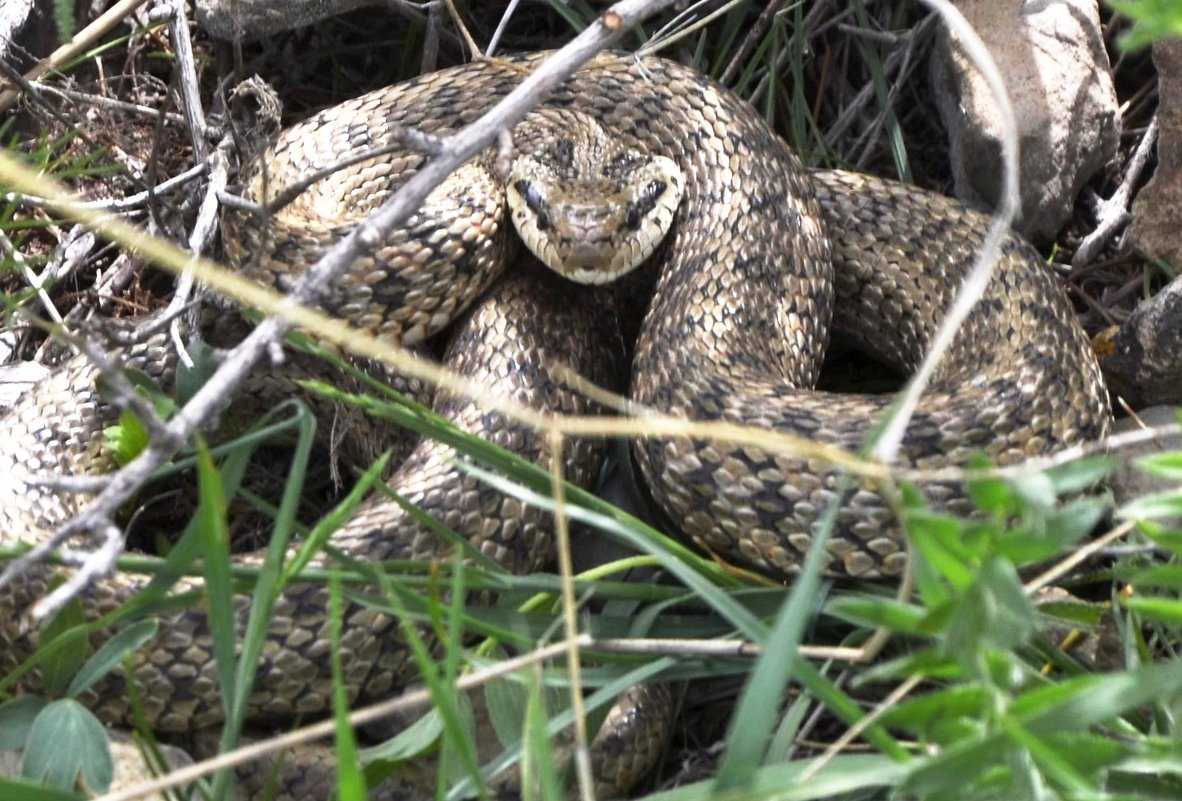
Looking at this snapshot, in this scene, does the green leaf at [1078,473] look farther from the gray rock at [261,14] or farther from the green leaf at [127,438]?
the gray rock at [261,14]

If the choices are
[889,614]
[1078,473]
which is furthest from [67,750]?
[1078,473]

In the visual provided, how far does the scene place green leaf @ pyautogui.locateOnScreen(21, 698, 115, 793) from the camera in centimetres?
274

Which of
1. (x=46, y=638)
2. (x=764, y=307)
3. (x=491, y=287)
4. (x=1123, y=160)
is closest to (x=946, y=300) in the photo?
(x=764, y=307)

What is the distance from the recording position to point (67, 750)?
2.77m

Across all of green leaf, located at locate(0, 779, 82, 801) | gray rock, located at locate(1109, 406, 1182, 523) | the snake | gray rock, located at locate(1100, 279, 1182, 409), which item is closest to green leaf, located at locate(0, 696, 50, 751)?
the snake

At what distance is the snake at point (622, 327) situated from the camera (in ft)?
11.5

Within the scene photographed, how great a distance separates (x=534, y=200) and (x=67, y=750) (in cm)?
210

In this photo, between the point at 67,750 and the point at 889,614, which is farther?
the point at 67,750

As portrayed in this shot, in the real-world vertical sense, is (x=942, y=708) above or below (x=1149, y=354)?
above

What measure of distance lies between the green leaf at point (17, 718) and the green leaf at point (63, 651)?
1.9 inches

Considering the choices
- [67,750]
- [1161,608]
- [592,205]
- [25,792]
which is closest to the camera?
[1161,608]

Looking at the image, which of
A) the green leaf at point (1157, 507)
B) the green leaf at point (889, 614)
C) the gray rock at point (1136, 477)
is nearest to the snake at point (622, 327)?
the gray rock at point (1136, 477)

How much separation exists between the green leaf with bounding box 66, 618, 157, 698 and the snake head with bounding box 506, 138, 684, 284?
1700mm

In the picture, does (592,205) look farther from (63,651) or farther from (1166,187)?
(63,651)
